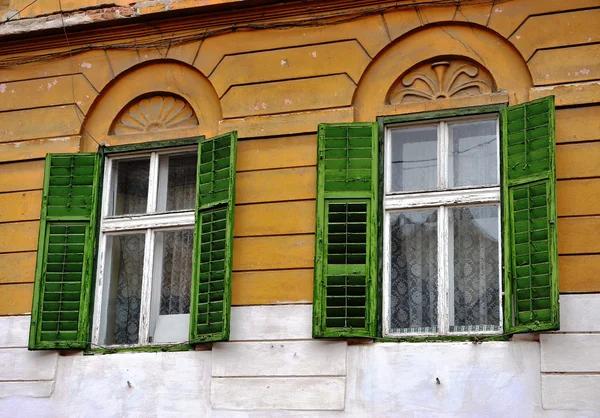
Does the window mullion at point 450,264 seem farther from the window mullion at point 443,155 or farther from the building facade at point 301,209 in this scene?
the window mullion at point 443,155

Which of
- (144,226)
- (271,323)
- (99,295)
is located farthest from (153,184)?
(271,323)

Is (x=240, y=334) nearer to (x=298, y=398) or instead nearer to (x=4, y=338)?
(x=298, y=398)

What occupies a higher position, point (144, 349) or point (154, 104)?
point (154, 104)

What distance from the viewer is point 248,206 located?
9.34 m

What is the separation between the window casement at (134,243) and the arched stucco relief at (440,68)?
3.97 feet

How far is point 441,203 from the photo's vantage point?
8.95 meters

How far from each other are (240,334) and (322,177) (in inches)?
54.9

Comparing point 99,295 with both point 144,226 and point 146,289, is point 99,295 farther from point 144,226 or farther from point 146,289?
point 144,226

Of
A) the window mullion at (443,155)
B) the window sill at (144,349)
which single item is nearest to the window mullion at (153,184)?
the window sill at (144,349)

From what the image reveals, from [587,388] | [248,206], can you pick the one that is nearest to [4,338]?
[248,206]

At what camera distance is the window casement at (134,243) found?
9.32m

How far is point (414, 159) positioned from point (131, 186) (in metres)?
2.52

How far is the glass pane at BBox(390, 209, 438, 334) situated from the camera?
346 inches

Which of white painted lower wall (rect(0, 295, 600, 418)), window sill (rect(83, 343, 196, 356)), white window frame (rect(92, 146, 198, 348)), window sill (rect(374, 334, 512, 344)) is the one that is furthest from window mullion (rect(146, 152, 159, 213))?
window sill (rect(374, 334, 512, 344))
